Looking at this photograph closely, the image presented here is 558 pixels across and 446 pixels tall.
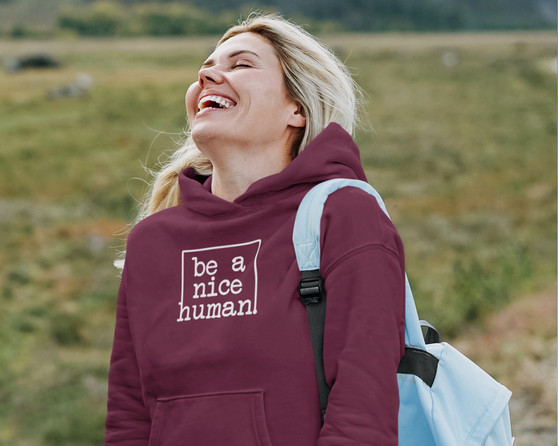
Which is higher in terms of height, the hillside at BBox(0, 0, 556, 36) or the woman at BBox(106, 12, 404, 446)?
the woman at BBox(106, 12, 404, 446)

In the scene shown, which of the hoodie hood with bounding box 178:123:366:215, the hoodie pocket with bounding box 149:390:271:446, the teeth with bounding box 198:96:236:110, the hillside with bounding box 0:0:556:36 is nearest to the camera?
the hoodie pocket with bounding box 149:390:271:446

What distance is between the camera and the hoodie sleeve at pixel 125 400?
219 centimetres

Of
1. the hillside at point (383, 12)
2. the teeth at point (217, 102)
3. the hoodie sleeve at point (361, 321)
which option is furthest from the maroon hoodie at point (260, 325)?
the hillside at point (383, 12)

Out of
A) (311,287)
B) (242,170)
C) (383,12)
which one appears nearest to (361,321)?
(311,287)

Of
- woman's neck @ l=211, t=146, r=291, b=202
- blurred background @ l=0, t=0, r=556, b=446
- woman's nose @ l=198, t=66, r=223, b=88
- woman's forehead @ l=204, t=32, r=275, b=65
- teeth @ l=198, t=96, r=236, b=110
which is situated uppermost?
woman's forehead @ l=204, t=32, r=275, b=65

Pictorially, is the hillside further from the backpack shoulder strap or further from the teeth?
the backpack shoulder strap

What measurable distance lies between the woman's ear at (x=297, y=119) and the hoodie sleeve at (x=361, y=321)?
1.33 feet

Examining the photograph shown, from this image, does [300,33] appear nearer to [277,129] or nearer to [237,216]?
[277,129]

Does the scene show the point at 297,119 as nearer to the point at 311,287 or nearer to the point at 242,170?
the point at 242,170

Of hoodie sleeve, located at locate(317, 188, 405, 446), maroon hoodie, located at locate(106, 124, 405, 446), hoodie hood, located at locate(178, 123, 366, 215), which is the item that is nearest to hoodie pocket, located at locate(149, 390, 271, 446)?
maroon hoodie, located at locate(106, 124, 405, 446)

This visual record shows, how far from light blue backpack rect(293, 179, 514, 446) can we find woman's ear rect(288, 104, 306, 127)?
312 millimetres

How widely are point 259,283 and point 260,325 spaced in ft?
0.36

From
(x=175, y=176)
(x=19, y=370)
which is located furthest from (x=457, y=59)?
(x=175, y=176)

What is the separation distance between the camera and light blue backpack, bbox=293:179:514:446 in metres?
1.95
